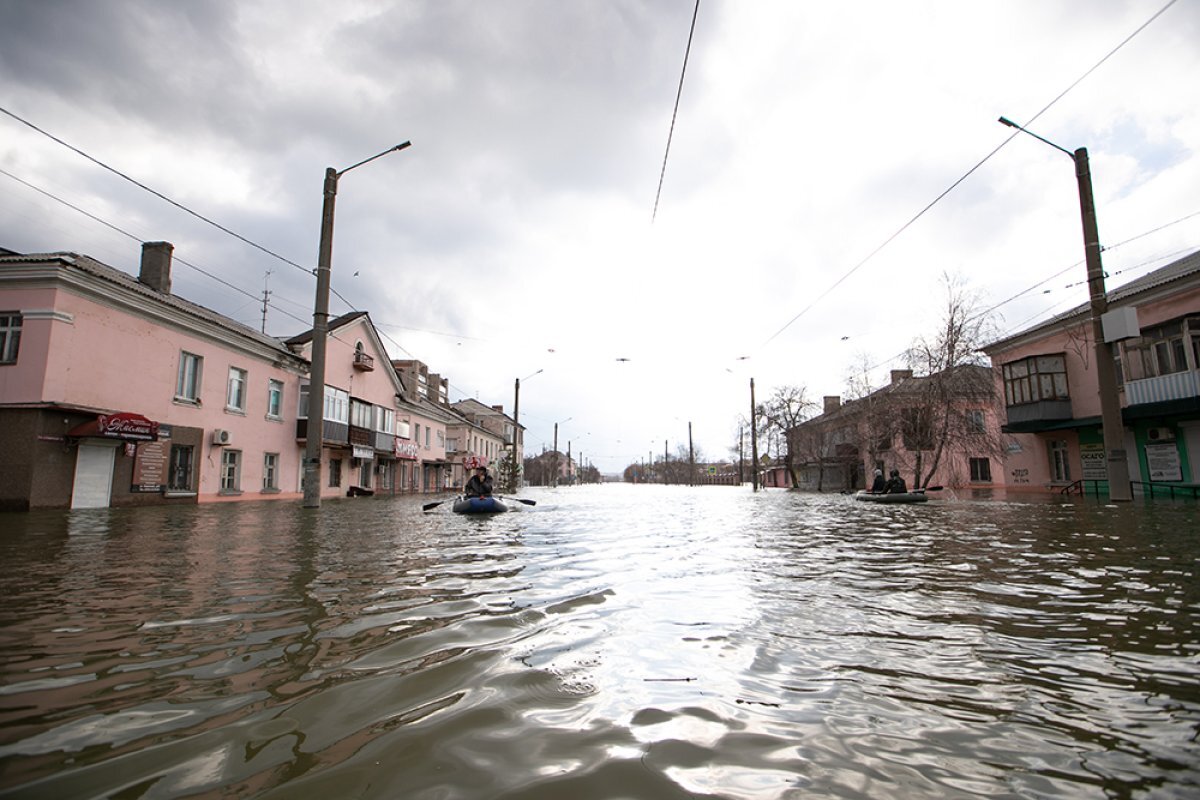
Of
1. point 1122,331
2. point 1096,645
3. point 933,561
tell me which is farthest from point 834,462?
point 1096,645

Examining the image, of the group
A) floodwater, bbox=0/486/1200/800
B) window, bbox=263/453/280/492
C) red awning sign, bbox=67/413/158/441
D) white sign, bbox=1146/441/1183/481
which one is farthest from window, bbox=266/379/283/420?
white sign, bbox=1146/441/1183/481

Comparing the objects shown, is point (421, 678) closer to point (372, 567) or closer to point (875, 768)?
point (875, 768)

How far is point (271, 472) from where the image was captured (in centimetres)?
2609

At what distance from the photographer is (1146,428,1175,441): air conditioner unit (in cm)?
2350

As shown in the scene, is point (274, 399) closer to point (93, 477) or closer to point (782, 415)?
point (93, 477)

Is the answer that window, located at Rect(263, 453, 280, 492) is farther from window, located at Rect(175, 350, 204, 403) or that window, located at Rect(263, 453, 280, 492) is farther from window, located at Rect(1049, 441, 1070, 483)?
window, located at Rect(1049, 441, 1070, 483)

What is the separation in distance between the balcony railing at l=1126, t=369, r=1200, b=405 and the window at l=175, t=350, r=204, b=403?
1417 inches

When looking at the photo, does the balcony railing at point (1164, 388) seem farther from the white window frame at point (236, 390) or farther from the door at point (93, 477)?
the door at point (93, 477)

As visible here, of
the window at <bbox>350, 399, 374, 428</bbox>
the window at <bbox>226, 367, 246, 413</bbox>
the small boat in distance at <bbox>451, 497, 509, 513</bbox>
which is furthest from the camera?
the window at <bbox>350, 399, 374, 428</bbox>

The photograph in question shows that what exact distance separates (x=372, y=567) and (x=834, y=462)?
51.5 metres

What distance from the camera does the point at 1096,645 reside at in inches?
131

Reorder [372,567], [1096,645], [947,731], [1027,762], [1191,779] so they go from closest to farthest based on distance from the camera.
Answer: [1191,779] → [1027,762] → [947,731] → [1096,645] → [372,567]

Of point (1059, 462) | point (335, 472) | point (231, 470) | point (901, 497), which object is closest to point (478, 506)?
point (231, 470)

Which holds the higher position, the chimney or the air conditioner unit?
the chimney
